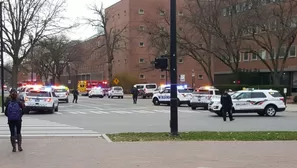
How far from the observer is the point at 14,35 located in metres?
44.9

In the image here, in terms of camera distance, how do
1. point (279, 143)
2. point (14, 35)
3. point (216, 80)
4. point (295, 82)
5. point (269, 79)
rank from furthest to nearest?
point (216, 80)
point (269, 79)
point (295, 82)
point (14, 35)
point (279, 143)

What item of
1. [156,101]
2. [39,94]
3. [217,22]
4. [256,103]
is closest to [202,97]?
[256,103]

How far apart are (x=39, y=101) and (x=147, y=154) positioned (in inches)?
753

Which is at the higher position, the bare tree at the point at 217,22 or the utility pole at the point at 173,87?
the bare tree at the point at 217,22

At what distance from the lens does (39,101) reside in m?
28.5

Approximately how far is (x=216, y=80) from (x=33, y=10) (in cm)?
3827

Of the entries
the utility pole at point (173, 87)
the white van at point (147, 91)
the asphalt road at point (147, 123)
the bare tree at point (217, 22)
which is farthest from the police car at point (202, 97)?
the white van at point (147, 91)

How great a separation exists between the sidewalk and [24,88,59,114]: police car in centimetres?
1511

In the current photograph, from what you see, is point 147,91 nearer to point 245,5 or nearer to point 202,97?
point 245,5

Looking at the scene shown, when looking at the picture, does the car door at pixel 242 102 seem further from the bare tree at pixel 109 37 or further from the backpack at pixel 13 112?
the bare tree at pixel 109 37

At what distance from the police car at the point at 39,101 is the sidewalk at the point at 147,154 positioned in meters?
15.1

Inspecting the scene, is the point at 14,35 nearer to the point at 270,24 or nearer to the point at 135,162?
the point at 270,24

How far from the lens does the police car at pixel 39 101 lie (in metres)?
28.4

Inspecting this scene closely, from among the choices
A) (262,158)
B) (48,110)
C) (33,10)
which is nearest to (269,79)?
(33,10)
